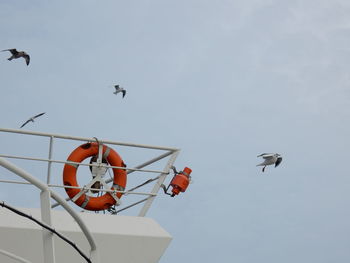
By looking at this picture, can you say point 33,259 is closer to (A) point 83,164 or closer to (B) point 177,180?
(A) point 83,164

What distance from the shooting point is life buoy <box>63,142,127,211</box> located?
26.9ft

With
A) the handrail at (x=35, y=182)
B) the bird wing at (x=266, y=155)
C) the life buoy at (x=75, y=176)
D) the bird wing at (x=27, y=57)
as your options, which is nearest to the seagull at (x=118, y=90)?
the bird wing at (x=27, y=57)

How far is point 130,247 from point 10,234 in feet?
4.84

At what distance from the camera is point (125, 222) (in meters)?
7.82

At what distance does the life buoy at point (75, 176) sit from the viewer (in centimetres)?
820

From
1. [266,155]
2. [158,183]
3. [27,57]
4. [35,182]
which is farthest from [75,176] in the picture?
[27,57]

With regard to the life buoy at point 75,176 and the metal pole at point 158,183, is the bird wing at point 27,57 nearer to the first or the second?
the life buoy at point 75,176

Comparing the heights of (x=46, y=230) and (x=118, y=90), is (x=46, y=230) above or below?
below

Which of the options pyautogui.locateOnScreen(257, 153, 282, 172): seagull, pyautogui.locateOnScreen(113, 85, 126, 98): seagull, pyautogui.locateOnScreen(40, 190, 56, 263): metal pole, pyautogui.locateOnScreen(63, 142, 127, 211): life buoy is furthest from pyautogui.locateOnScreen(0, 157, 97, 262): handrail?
pyautogui.locateOnScreen(113, 85, 126, 98): seagull

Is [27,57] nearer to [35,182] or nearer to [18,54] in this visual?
[18,54]

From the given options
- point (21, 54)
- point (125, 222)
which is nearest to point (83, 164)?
point (125, 222)

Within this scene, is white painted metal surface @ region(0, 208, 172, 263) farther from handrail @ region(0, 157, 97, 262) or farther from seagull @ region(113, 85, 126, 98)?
seagull @ region(113, 85, 126, 98)

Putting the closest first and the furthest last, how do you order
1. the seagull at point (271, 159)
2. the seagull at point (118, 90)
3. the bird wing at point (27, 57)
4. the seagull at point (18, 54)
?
the seagull at point (271, 159) → the seagull at point (18, 54) → the bird wing at point (27, 57) → the seagull at point (118, 90)

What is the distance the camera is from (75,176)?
27.2ft
